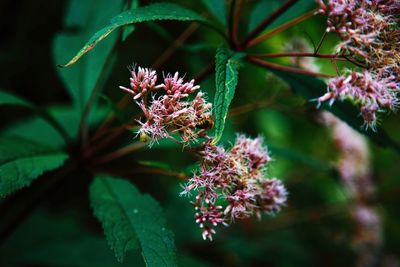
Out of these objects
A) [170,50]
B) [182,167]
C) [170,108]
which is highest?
[170,50]

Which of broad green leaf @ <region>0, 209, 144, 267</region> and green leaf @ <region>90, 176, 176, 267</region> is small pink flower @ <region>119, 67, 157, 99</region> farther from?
broad green leaf @ <region>0, 209, 144, 267</region>

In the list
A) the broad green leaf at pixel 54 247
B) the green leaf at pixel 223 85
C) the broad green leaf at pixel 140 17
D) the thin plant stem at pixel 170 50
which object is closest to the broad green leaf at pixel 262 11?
the thin plant stem at pixel 170 50

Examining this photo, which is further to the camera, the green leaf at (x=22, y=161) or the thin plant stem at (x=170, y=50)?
the thin plant stem at (x=170, y=50)

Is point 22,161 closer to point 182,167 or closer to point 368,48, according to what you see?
point 368,48

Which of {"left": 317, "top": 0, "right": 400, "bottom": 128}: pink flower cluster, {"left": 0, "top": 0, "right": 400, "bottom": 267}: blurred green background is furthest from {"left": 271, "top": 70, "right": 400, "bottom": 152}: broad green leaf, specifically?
{"left": 0, "top": 0, "right": 400, "bottom": 267}: blurred green background

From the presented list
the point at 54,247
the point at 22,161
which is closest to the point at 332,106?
the point at 22,161

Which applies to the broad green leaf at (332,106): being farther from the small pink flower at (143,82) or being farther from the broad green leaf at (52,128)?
the broad green leaf at (52,128)
